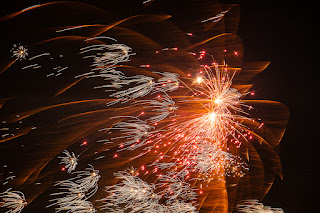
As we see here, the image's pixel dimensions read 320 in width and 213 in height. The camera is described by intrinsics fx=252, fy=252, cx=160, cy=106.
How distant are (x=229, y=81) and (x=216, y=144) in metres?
0.38

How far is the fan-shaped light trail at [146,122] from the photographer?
135cm

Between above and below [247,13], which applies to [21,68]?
below

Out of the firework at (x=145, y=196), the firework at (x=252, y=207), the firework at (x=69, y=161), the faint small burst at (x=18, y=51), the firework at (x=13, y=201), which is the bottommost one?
the firework at (x=252, y=207)

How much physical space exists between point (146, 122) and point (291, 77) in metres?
0.93

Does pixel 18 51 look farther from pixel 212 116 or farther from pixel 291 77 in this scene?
pixel 291 77

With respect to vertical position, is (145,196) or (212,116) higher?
(212,116)

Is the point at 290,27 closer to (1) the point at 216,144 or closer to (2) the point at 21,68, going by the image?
(1) the point at 216,144

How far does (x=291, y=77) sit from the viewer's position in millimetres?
1550

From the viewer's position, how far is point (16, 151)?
135 cm

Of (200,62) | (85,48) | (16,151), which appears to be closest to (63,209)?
(16,151)

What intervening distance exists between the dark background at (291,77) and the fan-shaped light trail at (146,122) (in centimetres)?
8

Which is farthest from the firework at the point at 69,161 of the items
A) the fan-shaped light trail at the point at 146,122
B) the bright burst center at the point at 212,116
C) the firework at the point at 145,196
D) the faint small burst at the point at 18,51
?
the bright burst center at the point at 212,116

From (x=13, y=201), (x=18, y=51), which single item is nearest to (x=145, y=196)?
(x=13, y=201)

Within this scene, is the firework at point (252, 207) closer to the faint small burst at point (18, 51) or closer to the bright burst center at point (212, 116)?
the bright burst center at point (212, 116)
